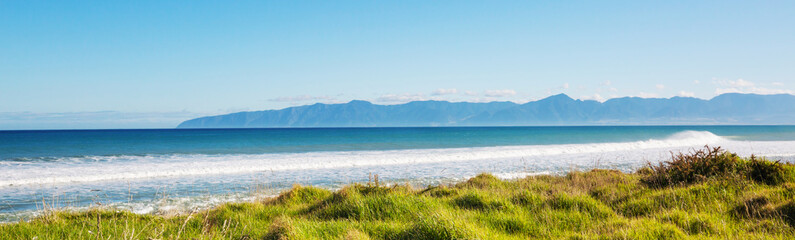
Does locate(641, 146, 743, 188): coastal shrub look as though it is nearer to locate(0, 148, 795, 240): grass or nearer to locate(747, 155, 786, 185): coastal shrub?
locate(0, 148, 795, 240): grass

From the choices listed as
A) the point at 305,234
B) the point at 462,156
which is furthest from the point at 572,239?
the point at 462,156

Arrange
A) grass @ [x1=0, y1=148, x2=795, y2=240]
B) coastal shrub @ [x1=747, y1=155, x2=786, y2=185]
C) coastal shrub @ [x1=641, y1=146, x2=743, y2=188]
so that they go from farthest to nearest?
coastal shrub @ [x1=641, y1=146, x2=743, y2=188] → coastal shrub @ [x1=747, y1=155, x2=786, y2=185] → grass @ [x1=0, y1=148, x2=795, y2=240]

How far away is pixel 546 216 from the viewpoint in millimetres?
5582

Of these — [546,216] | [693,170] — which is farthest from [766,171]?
[546,216]

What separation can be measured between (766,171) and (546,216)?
15.5 feet

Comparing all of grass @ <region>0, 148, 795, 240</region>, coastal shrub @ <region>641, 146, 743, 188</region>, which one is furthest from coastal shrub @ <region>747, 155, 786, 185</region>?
coastal shrub @ <region>641, 146, 743, 188</region>

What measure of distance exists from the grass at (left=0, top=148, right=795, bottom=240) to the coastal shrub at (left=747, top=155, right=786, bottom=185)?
14 mm

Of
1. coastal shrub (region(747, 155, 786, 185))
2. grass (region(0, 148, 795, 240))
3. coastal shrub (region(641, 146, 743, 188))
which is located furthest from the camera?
coastal shrub (region(641, 146, 743, 188))

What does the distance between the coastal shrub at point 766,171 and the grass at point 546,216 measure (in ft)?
0.05

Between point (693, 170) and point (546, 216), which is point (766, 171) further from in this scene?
point (546, 216)

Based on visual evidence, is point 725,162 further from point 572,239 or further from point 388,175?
point 388,175

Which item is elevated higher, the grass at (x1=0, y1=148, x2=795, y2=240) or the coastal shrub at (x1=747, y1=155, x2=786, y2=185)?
the coastal shrub at (x1=747, y1=155, x2=786, y2=185)

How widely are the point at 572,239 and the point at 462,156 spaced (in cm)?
2702

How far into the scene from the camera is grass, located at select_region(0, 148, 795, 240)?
15.6 ft
